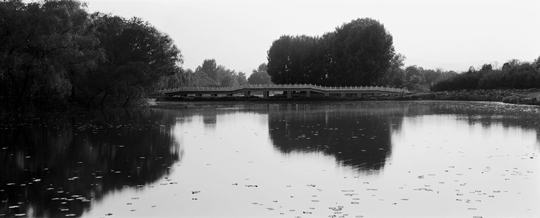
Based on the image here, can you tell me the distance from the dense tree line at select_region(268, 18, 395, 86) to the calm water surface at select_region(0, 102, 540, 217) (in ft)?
229

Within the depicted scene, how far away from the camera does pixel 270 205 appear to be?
13914mm

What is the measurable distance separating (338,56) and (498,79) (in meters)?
28.1

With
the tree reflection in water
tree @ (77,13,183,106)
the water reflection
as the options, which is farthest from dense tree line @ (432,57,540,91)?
the water reflection

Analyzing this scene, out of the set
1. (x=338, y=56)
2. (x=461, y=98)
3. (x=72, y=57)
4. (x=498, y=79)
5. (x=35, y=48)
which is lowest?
(x=461, y=98)

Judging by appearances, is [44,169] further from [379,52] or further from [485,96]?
[379,52]

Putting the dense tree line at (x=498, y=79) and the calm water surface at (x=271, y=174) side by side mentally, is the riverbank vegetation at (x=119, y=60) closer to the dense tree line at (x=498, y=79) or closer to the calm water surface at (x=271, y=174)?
the dense tree line at (x=498, y=79)

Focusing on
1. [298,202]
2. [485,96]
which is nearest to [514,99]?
[485,96]

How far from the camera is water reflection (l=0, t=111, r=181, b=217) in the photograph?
46.3ft

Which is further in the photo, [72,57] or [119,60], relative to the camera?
[119,60]

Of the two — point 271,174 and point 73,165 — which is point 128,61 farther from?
point 271,174

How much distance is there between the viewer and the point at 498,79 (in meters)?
87.6

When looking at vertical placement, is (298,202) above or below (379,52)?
below

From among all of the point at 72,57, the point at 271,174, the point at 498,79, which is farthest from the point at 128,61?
the point at 498,79

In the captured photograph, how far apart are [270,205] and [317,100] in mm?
81100
